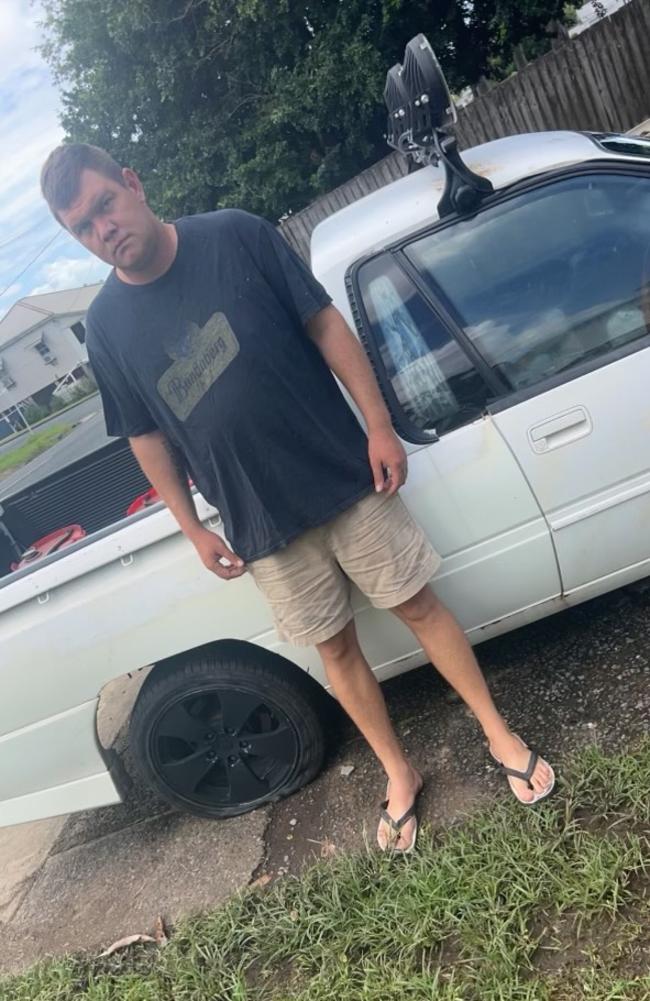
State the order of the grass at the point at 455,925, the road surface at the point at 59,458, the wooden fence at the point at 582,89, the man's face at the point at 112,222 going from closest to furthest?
the grass at the point at 455,925, the man's face at the point at 112,222, the road surface at the point at 59,458, the wooden fence at the point at 582,89

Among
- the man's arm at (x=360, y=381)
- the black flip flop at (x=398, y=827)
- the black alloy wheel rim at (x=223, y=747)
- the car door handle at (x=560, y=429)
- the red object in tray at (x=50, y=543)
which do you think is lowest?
the black flip flop at (x=398, y=827)

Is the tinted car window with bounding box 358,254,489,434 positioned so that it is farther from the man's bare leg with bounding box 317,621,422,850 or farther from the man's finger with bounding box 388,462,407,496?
the man's bare leg with bounding box 317,621,422,850

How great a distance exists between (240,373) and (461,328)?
820mm

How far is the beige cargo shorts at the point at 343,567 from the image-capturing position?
230cm

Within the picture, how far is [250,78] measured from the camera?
1380 centimetres

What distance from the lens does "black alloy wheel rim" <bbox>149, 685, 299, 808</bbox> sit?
2.81 metres

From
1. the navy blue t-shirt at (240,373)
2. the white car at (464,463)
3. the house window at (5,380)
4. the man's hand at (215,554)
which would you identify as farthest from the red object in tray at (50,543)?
the house window at (5,380)

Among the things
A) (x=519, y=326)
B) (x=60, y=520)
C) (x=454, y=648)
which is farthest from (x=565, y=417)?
(x=60, y=520)

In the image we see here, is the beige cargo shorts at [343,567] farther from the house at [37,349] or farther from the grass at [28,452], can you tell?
the house at [37,349]

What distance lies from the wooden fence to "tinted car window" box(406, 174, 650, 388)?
28.1ft

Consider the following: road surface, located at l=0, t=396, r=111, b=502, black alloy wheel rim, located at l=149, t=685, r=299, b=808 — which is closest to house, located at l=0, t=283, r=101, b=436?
road surface, located at l=0, t=396, r=111, b=502

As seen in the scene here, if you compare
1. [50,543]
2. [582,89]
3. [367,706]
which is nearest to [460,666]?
[367,706]

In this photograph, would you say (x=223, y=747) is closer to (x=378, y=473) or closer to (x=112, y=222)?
(x=378, y=473)

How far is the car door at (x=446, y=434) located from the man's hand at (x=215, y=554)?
598mm
